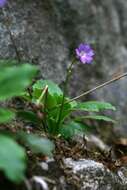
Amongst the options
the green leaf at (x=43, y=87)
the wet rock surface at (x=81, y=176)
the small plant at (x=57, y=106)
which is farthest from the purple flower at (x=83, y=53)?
the wet rock surface at (x=81, y=176)

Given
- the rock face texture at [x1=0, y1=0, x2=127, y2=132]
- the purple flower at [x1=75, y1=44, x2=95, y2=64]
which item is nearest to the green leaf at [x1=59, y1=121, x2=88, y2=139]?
the purple flower at [x1=75, y1=44, x2=95, y2=64]

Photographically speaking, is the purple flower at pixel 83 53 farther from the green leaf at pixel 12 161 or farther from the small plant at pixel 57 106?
the green leaf at pixel 12 161

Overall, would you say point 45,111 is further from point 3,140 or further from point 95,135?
point 95,135

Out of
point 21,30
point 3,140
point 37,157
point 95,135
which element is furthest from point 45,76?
point 3,140

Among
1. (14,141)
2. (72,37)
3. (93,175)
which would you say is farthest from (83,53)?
(72,37)

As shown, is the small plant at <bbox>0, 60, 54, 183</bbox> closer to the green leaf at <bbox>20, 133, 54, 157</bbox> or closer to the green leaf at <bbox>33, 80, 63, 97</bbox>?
the green leaf at <bbox>20, 133, 54, 157</bbox>
